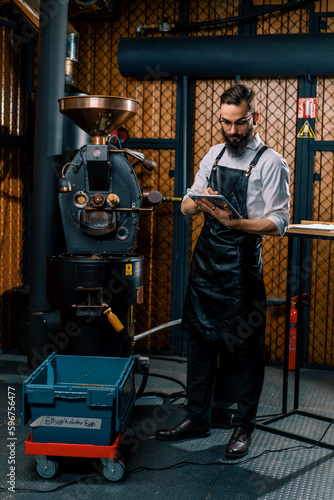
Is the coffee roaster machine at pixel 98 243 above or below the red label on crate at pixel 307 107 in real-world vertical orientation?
below

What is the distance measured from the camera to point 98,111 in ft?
11.2

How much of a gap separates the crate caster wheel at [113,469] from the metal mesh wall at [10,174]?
244cm

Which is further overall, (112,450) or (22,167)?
(22,167)

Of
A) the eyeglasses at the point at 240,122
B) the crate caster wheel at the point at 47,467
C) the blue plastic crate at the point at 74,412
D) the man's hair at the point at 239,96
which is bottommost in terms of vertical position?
the crate caster wheel at the point at 47,467

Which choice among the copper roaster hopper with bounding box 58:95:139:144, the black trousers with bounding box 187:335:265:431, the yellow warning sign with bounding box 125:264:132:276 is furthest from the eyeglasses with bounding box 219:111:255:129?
the black trousers with bounding box 187:335:265:431

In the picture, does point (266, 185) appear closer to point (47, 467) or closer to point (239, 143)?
point (239, 143)

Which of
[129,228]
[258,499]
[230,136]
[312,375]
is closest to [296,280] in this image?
[312,375]

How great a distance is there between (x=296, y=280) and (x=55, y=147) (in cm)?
218

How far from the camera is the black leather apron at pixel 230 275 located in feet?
9.56

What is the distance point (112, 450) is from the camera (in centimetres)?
260

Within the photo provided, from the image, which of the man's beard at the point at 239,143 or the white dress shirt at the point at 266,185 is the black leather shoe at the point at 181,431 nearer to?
the white dress shirt at the point at 266,185

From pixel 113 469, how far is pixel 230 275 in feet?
3.62

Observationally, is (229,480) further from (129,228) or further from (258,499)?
(129,228)

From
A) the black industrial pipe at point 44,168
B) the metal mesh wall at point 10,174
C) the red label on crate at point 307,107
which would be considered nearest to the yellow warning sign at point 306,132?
the red label on crate at point 307,107
